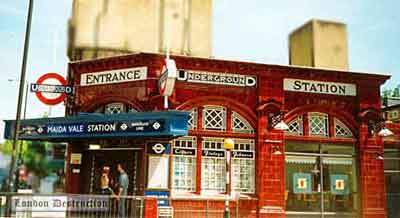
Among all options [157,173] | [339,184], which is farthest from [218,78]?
[339,184]

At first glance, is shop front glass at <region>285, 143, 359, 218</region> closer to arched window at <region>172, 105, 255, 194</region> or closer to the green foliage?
arched window at <region>172, 105, 255, 194</region>

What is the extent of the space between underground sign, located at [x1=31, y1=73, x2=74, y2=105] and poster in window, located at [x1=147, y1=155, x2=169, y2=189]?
434cm

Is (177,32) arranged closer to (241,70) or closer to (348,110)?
(241,70)

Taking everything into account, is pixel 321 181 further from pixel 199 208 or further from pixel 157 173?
pixel 157 173

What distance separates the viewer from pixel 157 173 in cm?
1633

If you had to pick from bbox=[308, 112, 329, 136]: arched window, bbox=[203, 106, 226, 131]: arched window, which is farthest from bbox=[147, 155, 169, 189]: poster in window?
bbox=[308, 112, 329, 136]: arched window

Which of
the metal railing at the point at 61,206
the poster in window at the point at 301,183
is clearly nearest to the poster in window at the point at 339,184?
the poster in window at the point at 301,183

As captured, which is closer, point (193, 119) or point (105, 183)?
point (105, 183)

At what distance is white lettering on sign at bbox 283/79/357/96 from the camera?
730 inches

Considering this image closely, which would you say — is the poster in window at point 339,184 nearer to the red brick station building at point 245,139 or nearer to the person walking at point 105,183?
the red brick station building at point 245,139

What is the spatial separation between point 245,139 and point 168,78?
4.22m

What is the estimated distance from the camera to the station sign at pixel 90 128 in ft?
49.9

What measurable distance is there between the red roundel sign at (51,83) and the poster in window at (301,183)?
931 centimetres

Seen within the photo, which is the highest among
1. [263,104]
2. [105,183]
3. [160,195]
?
[263,104]
